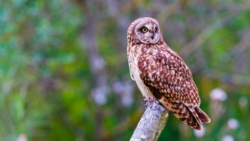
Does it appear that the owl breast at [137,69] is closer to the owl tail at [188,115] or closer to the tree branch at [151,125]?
the owl tail at [188,115]

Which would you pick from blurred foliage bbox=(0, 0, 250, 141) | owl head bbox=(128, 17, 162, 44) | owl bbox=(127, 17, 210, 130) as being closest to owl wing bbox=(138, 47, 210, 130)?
owl bbox=(127, 17, 210, 130)

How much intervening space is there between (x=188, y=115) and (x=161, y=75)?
0.86ft

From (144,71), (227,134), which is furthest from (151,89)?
(227,134)

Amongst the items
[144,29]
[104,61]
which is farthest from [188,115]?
[104,61]

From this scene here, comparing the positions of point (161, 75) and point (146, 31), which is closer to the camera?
point (161, 75)

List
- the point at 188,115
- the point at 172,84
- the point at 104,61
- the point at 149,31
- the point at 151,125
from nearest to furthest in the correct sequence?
the point at 151,125 < the point at 188,115 < the point at 172,84 < the point at 149,31 < the point at 104,61

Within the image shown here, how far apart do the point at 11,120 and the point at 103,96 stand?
1808 millimetres

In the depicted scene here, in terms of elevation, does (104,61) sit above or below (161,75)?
above

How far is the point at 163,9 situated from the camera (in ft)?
18.6

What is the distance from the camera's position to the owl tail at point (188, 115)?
2412 mm

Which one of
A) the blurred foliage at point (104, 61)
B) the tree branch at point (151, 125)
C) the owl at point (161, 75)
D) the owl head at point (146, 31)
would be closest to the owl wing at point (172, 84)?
the owl at point (161, 75)

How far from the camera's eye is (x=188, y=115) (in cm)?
243

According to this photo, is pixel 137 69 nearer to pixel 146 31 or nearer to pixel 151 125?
pixel 146 31

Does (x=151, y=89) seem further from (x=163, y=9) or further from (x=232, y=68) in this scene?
(x=232, y=68)
